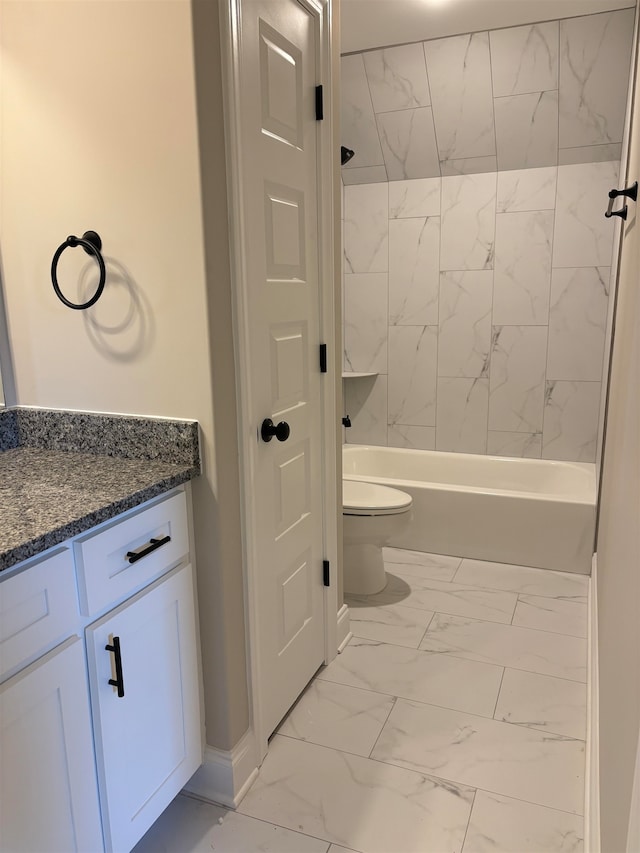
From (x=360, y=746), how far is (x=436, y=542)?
1518mm

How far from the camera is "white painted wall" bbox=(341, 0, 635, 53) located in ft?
8.64

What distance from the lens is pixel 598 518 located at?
288cm

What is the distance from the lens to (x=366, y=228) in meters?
3.85

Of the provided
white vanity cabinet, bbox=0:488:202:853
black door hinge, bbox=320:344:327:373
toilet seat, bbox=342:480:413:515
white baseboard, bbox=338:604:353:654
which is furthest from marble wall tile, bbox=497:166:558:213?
white vanity cabinet, bbox=0:488:202:853

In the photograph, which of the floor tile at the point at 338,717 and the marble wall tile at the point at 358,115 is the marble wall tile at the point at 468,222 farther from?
the floor tile at the point at 338,717

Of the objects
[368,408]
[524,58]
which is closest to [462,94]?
[524,58]

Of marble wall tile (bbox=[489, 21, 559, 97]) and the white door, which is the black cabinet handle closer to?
the white door

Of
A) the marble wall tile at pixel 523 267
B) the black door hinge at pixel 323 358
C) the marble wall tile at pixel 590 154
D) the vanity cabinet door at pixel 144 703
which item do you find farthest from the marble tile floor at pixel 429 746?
the marble wall tile at pixel 590 154

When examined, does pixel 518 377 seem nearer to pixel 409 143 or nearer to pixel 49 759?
pixel 409 143

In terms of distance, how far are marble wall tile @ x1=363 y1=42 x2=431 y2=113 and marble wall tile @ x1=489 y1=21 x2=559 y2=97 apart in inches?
13.8

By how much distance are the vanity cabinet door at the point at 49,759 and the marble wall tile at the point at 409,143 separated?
10.3 feet

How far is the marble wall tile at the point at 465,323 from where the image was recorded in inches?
144

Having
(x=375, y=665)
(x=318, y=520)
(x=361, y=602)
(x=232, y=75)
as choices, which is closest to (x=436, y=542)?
(x=361, y=602)

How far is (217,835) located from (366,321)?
2975 mm
